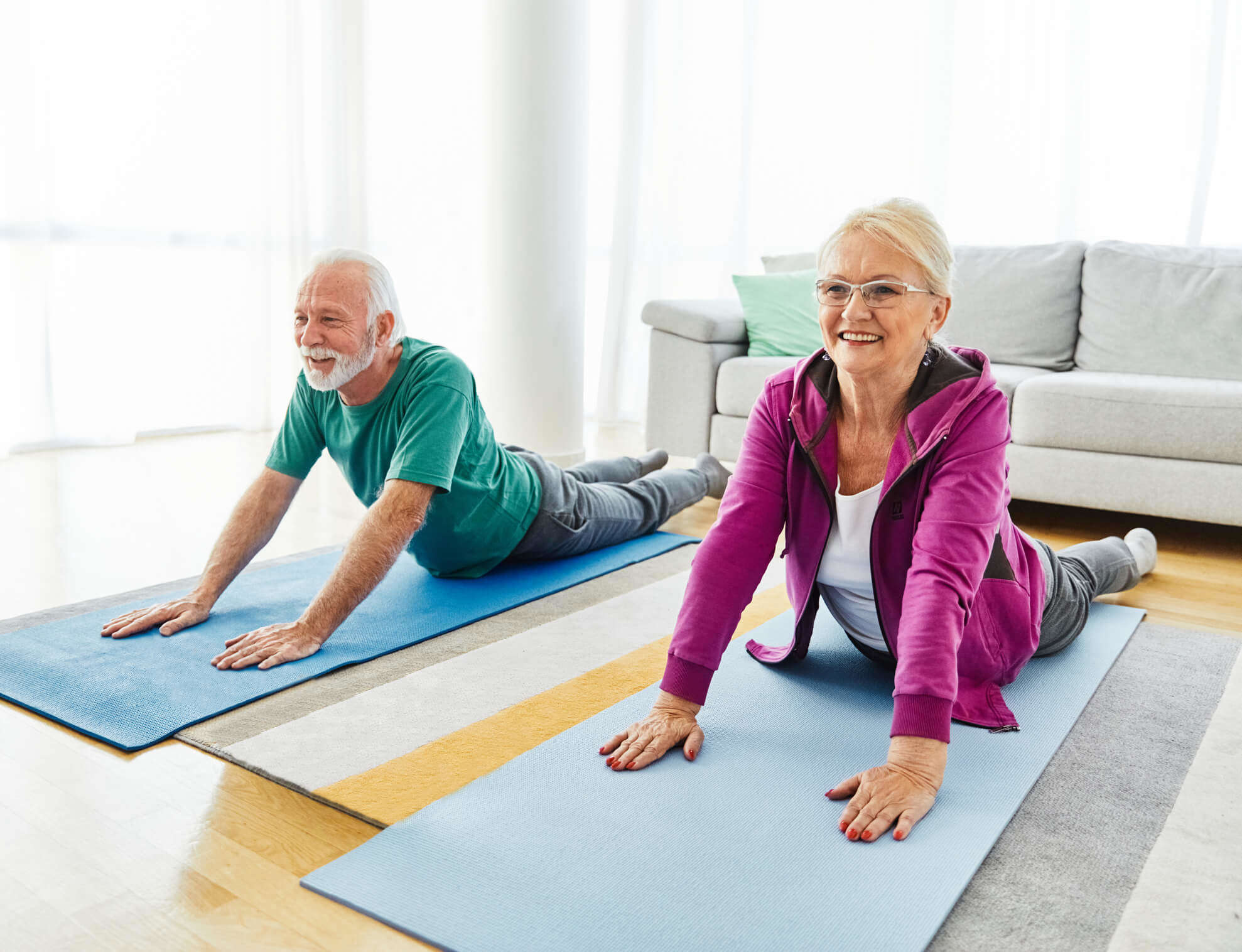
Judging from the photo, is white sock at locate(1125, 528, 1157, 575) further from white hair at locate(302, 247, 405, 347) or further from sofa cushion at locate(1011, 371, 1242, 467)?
white hair at locate(302, 247, 405, 347)

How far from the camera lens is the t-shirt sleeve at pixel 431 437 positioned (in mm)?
2162

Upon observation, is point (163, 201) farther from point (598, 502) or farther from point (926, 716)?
point (926, 716)

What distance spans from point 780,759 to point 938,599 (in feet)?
1.22

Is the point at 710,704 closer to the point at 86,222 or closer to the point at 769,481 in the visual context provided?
the point at 769,481

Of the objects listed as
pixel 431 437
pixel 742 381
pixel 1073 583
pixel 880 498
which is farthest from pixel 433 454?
pixel 742 381

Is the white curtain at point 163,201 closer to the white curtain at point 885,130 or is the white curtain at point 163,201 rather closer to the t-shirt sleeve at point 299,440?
the white curtain at point 885,130

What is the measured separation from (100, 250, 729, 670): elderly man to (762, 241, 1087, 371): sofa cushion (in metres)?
2.05

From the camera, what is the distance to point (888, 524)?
1.68 meters

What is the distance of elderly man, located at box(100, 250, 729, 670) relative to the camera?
6.91 ft

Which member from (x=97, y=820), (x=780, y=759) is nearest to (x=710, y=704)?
(x=780, y=759)

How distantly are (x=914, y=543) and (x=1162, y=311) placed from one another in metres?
2.64

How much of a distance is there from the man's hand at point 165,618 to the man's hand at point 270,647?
5.7 inches

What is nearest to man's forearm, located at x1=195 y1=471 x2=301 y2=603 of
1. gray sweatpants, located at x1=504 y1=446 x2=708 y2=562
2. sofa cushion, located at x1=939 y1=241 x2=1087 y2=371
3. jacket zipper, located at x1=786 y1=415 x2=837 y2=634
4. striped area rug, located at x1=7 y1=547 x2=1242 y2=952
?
striped area rug, located at x1=7 y1=547 x2=1242 y2=952

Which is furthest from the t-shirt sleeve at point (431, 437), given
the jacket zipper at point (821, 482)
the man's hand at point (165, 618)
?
the jacket zipper at point (821, 482)
